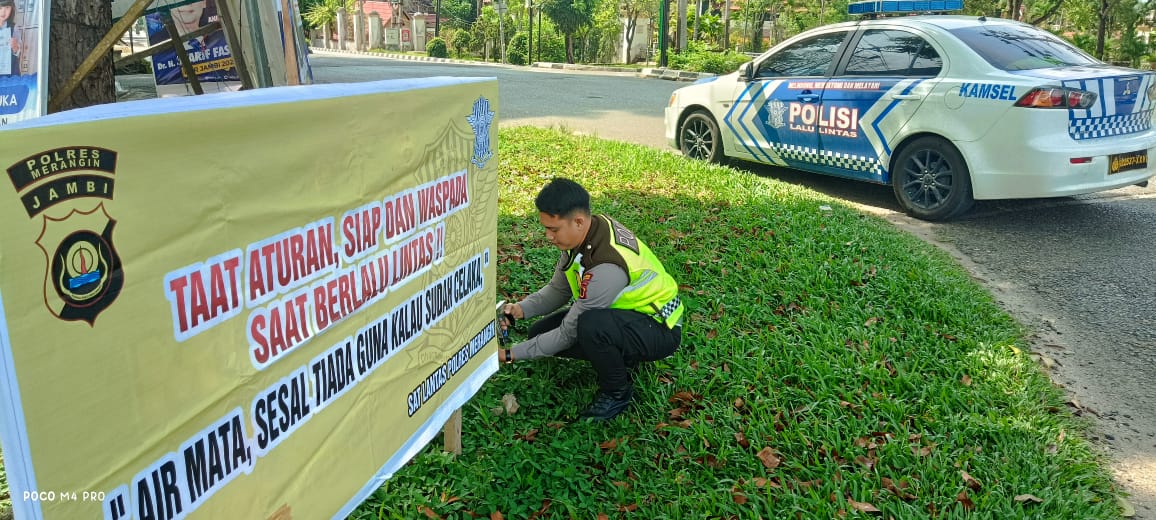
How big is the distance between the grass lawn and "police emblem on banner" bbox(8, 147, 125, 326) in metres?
1.59

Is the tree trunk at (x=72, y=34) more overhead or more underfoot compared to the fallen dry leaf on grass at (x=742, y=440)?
more overhead

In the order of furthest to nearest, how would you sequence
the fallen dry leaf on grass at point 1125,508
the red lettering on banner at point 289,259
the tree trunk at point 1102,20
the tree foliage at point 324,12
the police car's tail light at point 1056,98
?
the tree foliage at point 324,12 → the tree trunk at point 1102,20 → the police car's tail light at point 1056,98 → the fallen dry leaf on grass at point 1125,508 → the red lettering on banner at point 289,259

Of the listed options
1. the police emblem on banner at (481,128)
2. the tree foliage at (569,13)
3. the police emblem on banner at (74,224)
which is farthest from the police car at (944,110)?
the tree foliage at (569,13)

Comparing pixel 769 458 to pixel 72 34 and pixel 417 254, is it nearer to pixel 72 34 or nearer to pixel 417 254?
pixel 417 254

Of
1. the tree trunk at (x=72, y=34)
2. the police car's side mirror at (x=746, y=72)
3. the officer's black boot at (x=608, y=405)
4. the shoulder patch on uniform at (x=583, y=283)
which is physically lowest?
the officer's black boot at (x=608, y=405)

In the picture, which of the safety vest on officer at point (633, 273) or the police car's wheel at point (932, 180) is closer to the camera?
the safety vest on officer at point (633, 273)

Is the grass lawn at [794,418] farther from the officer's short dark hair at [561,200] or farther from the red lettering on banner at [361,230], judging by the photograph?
the red lettering on banner at [361,230]

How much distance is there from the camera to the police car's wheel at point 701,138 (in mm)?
7871

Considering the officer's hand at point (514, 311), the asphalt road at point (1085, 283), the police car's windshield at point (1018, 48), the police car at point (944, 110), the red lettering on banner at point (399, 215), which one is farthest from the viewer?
the police car's windshield at point (1018, 48)

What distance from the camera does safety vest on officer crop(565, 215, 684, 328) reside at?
3.25 meters

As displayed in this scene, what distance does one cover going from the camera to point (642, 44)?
144 feet

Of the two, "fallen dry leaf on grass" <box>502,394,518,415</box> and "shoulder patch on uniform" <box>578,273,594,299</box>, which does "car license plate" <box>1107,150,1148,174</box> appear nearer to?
"shoulder patch on uniform" <box>578,273,594,299</box>

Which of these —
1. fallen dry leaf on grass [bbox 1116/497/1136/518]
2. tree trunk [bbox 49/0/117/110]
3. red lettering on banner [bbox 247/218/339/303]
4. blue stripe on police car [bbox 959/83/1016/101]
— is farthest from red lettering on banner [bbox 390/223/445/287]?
Answer: blue stripe on police car [bbox 959/83/1016/101]

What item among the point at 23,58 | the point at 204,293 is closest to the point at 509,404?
the point at 204,293
